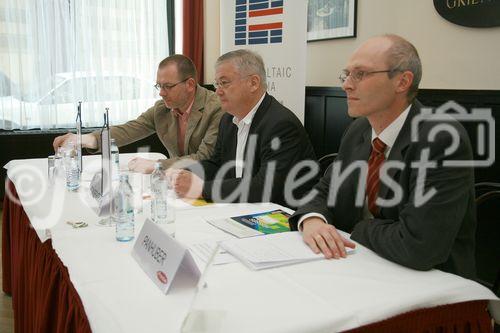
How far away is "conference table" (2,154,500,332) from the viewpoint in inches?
39.8

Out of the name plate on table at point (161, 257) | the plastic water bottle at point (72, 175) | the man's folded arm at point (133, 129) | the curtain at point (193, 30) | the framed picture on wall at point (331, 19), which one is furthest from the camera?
the curtain at point (193, 30)

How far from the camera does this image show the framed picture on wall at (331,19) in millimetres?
3773

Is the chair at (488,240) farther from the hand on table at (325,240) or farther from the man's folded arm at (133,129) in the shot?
the man's folded arm at (133,129)

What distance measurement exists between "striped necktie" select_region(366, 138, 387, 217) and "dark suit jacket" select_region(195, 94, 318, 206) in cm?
56

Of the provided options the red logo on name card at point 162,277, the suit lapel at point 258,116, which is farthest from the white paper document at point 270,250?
the suit lapel at point 258,116

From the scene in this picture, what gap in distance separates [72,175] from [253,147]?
860 millimetres

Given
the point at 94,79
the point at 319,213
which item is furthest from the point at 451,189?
the point at 94,79

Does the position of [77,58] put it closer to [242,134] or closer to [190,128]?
[190,128]

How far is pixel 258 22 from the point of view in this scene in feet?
13.8

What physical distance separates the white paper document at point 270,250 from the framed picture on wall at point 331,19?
2699 mm

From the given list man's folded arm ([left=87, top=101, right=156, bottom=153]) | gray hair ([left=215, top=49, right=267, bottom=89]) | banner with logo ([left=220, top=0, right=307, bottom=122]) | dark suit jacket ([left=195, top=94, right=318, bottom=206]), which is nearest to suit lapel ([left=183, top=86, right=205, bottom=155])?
man's folded arm ([left=87, top=101, right=156, bottom=153])

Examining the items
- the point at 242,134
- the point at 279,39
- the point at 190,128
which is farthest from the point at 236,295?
the point at 279,39

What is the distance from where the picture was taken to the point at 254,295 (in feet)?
3.66

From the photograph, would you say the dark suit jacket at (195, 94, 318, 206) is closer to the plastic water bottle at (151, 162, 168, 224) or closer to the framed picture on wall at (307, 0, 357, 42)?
the plastic water bottle at (151, 162, 168, 224)
